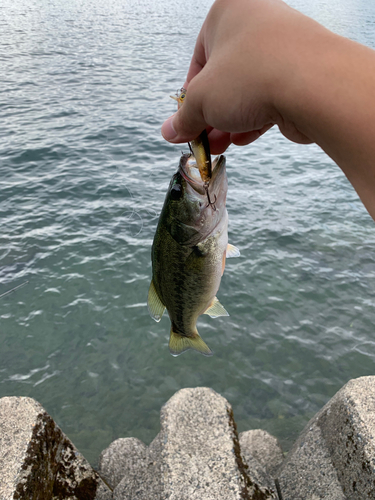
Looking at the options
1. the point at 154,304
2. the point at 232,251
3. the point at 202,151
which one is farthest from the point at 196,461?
the point at 202,151

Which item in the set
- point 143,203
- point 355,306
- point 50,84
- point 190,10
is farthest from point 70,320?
point 190,10

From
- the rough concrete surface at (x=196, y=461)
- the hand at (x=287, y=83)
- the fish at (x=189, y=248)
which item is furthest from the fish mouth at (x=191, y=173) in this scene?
the rough concrete surface at (x=196, y=461)

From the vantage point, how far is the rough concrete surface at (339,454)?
2.97m

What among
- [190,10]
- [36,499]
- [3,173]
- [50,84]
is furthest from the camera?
[190,10]

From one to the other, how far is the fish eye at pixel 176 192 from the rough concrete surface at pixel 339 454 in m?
2.40

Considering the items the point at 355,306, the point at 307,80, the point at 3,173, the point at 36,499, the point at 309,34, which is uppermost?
the point at 309,34

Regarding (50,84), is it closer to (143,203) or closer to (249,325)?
(143,203)

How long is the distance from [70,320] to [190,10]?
62.5m

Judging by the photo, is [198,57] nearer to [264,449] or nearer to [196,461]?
[196,461]

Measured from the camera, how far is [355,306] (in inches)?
302

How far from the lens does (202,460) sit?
3.26m

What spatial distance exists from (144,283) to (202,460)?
5172mm

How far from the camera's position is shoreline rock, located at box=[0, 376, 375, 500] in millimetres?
3000

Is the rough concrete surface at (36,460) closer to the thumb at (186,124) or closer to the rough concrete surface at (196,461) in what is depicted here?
the rough concrete surface at (196,461)
